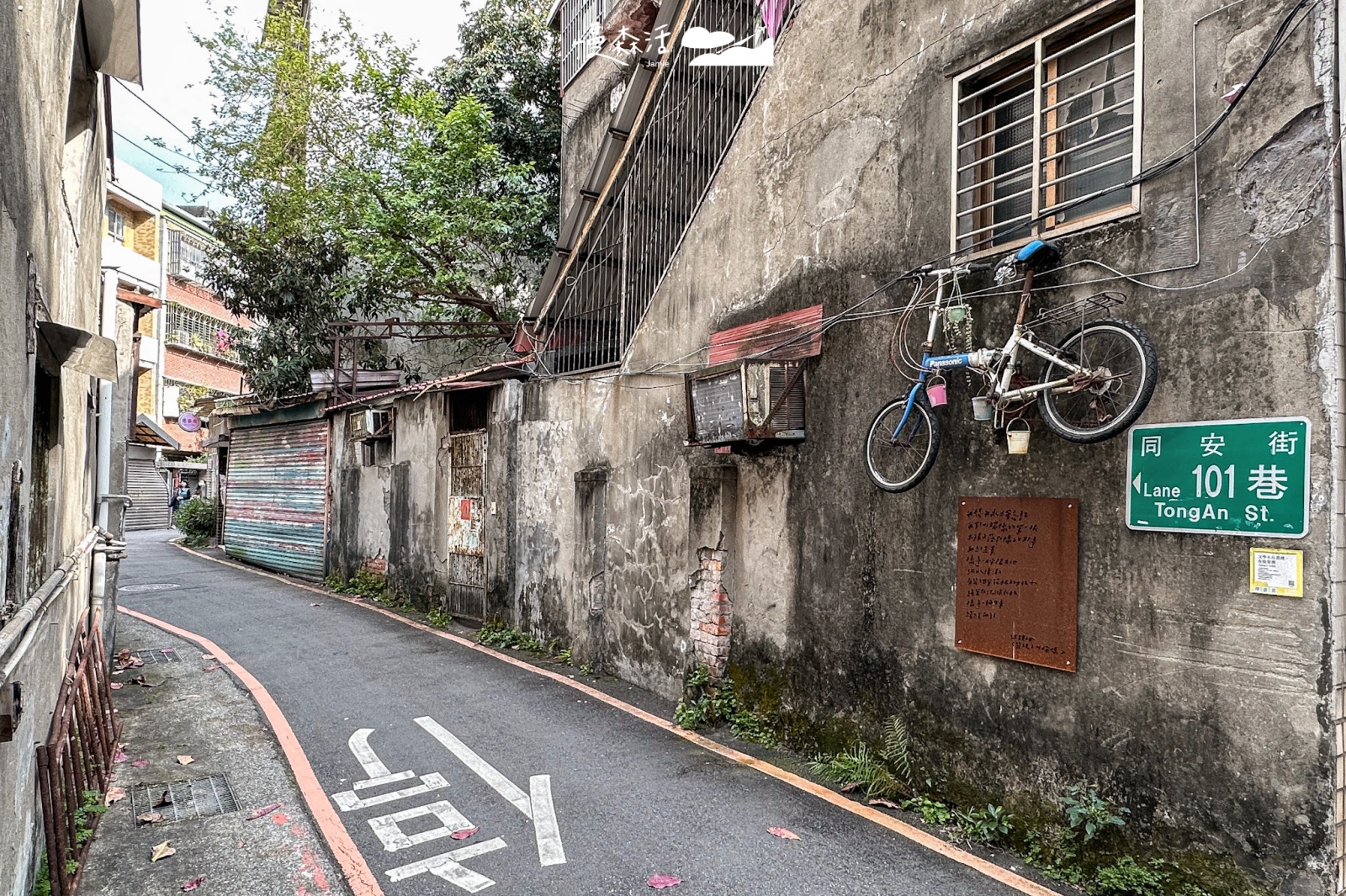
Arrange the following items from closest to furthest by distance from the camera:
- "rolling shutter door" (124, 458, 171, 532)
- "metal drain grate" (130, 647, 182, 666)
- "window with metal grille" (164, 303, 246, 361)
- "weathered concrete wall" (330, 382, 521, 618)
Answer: "metal drain grate" (130, 647, 182, 666), "weathered concrete wall" (330, 382, 521, 618), "rolling shutter door" (124, 458, 171, 532), "window with metal grille" (164, 303, 246, 361)

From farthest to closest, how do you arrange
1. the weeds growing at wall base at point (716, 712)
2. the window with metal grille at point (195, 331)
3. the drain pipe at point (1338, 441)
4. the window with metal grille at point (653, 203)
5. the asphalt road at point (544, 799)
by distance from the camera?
the window with metal grille at point (195, 331)
the window with metal grille at point (653, 203)
the weeds growing at wall base at point (716, 712)
the asphalt road at point (544, 799)
the drain pipe at point (1338, 441)

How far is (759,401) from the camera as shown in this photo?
20.7 feet

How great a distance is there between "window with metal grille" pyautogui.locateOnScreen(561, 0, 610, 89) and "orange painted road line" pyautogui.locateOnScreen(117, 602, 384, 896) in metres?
11.6

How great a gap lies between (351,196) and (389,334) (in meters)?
3.48

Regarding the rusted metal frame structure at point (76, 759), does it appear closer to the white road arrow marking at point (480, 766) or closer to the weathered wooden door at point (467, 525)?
the white road arrow marking at point (480, 766)

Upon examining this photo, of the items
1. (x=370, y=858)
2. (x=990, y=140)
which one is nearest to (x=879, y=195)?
(x=990, y=140)

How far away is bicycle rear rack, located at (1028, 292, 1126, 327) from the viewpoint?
442cm

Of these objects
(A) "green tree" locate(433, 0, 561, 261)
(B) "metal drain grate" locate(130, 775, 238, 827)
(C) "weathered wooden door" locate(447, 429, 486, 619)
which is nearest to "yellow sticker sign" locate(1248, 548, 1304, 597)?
(B) "metal drain grate" locate(130, 775, 238, 827)

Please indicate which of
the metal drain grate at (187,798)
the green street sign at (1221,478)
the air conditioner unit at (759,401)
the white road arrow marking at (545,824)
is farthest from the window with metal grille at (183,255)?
the green street sign at (1221,478)

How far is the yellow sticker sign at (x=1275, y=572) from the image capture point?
11.9 ft

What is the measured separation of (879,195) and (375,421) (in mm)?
10609

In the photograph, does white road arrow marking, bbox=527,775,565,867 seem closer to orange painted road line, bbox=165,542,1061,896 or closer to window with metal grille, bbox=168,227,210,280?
orange painted road line, bbox=165,542,1061,896

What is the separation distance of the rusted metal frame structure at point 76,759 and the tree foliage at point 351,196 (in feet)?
32.1

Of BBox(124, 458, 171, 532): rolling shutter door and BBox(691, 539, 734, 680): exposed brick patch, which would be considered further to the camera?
BBox(124, 458, 171, 532): rolling shutter door
